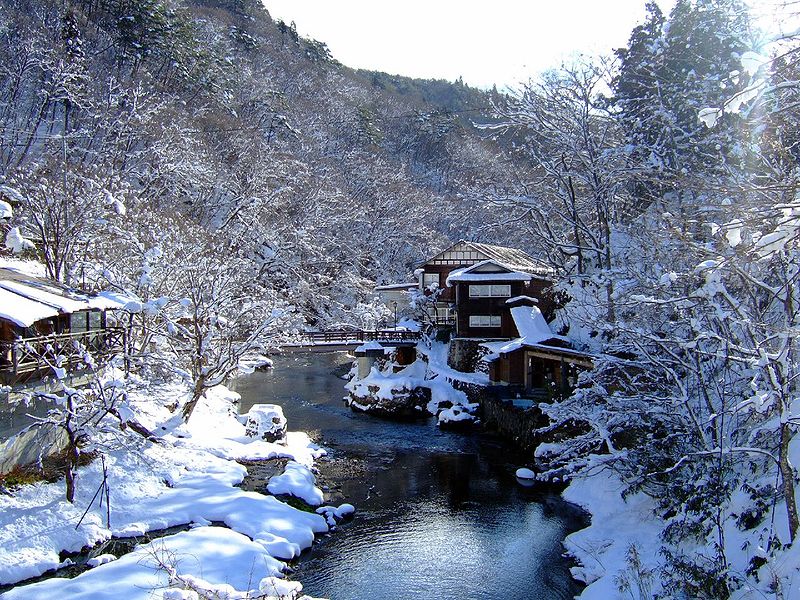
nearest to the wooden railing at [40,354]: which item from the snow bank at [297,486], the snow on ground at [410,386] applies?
the snow bank at [297,486]

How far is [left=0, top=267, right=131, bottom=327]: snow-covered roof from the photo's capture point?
44.4 feet

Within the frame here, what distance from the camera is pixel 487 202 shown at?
21203 mm

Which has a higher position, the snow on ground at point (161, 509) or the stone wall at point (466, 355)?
the stone wall at point (466, 355)

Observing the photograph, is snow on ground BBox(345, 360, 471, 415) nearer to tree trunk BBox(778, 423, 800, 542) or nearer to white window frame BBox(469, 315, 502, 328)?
white window frame BBox(469, 315, 502, 328)

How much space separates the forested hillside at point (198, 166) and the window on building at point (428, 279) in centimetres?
525

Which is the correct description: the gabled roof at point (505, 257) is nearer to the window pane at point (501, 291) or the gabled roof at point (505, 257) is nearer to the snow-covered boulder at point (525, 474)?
the window pane at point (501, 291)

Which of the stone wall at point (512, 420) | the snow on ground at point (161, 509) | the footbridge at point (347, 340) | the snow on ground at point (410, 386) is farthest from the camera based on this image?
the footbridge at point (347, 340)

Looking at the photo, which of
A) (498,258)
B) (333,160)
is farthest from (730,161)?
(333,160)

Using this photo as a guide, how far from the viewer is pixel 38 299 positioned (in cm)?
1475

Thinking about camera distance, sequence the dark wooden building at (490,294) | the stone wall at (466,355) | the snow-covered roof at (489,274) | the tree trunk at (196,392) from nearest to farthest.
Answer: the tree trunk at (196,392)
the stone wall at (466,355)
the snow-covered roof at (489,274)
the dark wooden building at (490,294)

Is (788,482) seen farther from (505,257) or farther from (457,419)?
(505,257)

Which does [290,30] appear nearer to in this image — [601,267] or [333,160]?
[333,160]

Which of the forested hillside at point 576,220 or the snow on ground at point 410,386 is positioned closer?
the forested hillside at point 576,220

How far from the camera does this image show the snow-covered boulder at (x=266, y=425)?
2088 centimetres
